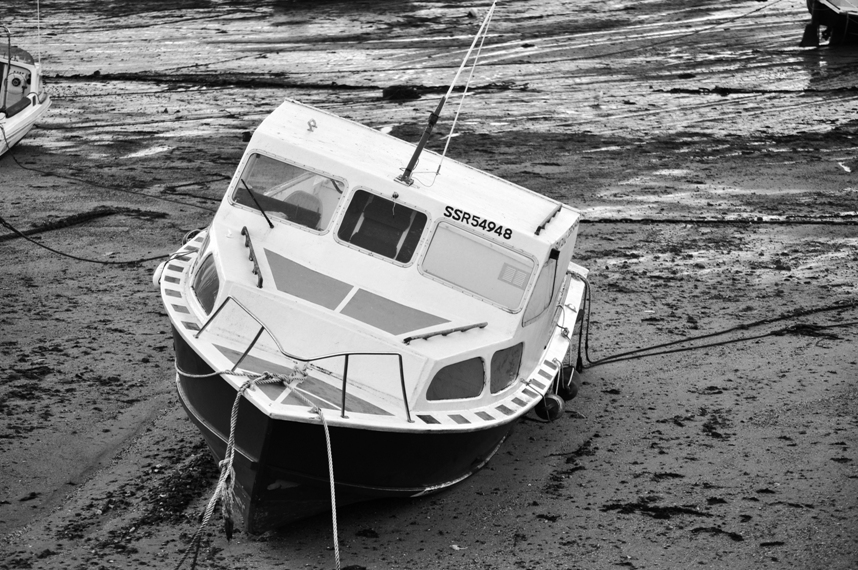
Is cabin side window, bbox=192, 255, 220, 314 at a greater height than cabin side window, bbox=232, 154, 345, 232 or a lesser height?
lesser

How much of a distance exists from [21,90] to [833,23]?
61.0 feet

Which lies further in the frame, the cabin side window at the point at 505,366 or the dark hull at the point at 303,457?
the cabin side window at the point at 505,366

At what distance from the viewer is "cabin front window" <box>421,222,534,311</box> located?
759 centimetres

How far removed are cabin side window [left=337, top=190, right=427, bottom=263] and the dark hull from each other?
1494 millimetres

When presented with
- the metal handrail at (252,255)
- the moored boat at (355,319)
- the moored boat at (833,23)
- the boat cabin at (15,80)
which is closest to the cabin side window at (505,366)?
the moored boat at (355,319)

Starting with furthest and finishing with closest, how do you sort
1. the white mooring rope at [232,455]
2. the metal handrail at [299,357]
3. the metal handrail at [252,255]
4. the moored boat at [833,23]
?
the moored boat at [833,23] < the metal handrail at [252,255] < the metal handrail at [299,357] < the white mooring rope at [232,455]

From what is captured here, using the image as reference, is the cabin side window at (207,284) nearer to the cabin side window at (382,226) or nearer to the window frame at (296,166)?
the window frame at (296,166)

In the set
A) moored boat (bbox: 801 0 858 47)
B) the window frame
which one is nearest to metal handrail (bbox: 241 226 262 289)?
the window frame

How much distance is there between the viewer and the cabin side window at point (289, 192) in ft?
25.5

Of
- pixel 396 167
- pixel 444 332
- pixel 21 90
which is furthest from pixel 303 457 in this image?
pixel 21 90

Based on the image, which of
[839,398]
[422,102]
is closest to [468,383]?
[839,398]

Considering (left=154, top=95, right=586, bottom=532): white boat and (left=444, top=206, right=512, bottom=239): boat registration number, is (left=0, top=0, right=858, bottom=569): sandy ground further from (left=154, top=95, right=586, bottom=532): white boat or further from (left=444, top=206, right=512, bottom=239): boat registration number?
(left=444, top=206, right=512, bottom=239): boat registration number

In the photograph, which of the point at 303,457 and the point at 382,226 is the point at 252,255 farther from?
the point at 303,457

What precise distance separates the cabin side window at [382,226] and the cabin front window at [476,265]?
0.55 ft
